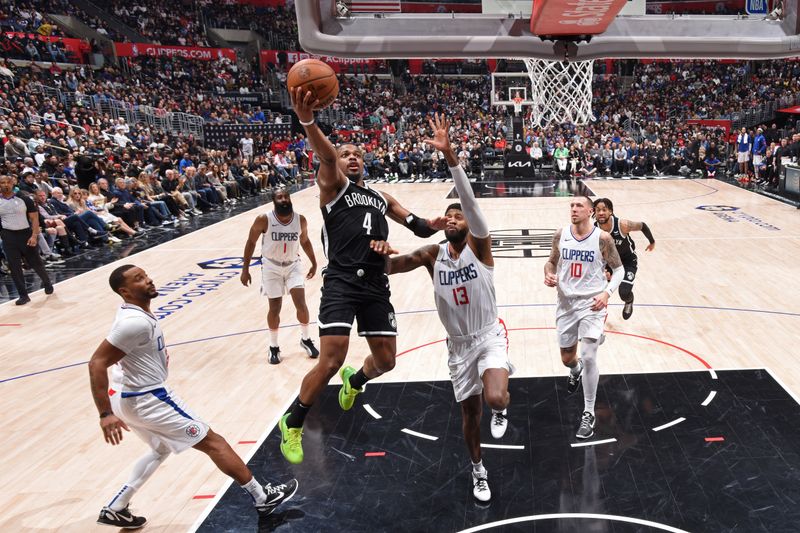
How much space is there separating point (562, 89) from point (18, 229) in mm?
10987

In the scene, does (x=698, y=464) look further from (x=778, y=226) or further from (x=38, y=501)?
(x=778, y=226)

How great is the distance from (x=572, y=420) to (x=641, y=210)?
11315mm

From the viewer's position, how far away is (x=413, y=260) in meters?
4.14

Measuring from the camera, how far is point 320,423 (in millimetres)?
5270

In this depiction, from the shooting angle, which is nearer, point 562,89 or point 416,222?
point 416,222

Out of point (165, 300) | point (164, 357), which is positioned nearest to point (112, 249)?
point (165, 300)

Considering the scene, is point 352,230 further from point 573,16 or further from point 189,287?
point 189,287

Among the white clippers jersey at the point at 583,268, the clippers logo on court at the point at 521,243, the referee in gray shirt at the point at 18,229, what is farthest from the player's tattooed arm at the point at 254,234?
the clippers logo on court at the point at 521,243

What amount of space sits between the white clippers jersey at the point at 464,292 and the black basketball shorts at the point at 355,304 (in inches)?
16.7

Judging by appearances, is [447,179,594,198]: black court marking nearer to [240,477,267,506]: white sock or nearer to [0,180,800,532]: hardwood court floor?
[0,180,800,532]: hardwood court floor

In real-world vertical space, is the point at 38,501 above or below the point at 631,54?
below

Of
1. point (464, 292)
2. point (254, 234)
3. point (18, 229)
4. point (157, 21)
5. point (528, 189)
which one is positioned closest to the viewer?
point (464, 292)

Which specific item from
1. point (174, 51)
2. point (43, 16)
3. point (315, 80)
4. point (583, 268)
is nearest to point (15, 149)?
point (315, 80)

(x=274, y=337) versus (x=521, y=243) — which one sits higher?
(x=274, y=337)
